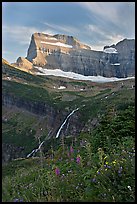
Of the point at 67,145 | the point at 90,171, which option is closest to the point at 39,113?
the point at 67,145

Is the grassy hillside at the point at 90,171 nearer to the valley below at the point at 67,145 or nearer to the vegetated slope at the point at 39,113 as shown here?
the valley below at the point at 67,145

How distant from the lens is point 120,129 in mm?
8586

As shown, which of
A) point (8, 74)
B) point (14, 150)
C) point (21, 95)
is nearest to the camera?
point (14, 150)

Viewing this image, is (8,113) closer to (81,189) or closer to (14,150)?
(14,150)

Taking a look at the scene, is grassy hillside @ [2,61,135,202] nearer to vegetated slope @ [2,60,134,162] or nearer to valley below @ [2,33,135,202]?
valley below @ [2,33,135,202]

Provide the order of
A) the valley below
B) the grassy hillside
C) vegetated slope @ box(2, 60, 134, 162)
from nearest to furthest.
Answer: the grassy hillside, the valley below, vegetated slope @ box(2, 60, 134, 162)

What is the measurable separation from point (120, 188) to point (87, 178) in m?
1.19

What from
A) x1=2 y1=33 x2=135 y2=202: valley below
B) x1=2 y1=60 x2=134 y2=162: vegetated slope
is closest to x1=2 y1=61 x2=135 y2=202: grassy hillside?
x1=2 y1=33 x2=135 y2=202: valley below

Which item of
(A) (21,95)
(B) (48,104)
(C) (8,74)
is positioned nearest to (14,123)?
(B) (48,104)

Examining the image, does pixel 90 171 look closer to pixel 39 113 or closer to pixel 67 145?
pixel 67 145

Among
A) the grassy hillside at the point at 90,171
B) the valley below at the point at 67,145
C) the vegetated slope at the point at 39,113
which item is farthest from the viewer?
the vegetated slope at the point at 39,113

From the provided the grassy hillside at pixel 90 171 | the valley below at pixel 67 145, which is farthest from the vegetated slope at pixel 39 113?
the grassy hillside at pixel 90 171

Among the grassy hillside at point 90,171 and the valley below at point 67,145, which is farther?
the valley below at point 67,145

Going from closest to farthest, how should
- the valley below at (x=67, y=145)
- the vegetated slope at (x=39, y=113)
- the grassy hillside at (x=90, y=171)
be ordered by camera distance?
the grassy hillside at (x=90, y=171), the valley below at (x=67, y=145), the vegetated slope at (x=39, y=113)
